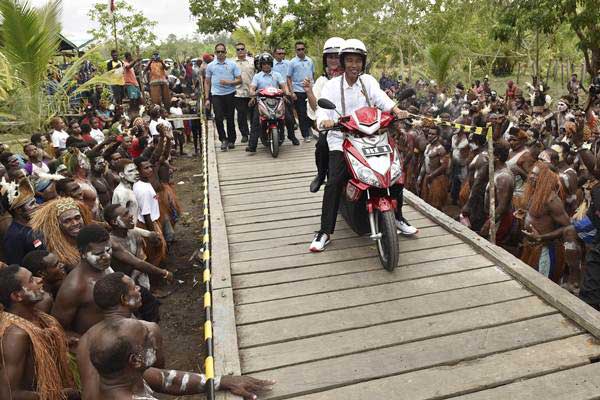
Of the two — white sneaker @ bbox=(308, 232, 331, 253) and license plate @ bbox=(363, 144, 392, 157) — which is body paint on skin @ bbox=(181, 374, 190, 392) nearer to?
white sneaker @ bbox=(308, 232, 331, 253)

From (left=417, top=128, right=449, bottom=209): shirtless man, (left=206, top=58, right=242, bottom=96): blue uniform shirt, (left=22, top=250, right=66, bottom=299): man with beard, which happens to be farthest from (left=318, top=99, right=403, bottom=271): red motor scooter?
(left=206, top=58, right=242, bottom=96): blue uniform shirt

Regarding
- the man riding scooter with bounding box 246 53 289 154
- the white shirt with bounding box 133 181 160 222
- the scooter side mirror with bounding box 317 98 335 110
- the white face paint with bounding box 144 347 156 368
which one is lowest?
the white face paint with bounding box 144 347 156 368

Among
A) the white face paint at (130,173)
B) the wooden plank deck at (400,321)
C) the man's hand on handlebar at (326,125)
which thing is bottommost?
the wooden plank deck at (400,321)

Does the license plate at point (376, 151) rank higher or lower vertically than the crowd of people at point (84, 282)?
higher

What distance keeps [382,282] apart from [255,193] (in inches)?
119

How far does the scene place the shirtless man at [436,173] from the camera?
8.41m

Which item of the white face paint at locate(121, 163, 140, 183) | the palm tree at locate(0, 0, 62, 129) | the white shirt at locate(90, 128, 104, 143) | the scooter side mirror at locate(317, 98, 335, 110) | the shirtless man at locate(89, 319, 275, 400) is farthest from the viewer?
the white shirt at locate(90, 128, 104, 143)

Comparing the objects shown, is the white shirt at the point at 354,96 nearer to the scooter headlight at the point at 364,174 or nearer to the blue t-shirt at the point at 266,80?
the scooter headlight at the point at 364,174

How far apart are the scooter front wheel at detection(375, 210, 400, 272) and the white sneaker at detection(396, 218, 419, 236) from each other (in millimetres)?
718

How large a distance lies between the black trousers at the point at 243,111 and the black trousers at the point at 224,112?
0.11m

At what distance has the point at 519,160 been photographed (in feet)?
20.5

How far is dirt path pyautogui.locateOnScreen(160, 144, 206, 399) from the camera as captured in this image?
506 centimetres

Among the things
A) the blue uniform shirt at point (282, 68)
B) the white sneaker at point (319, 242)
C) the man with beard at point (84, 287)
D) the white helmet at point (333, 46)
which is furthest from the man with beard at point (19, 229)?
the blue uniform shirt at point (282, 68)

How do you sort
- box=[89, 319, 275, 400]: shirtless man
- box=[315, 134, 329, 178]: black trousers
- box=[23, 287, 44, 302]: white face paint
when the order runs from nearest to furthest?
box=[89, 319, 275, 400]: shirtless man → box=[23, 287, 44, 302]: white face paint → box=[315, 134, 329, 178]: black trousers
